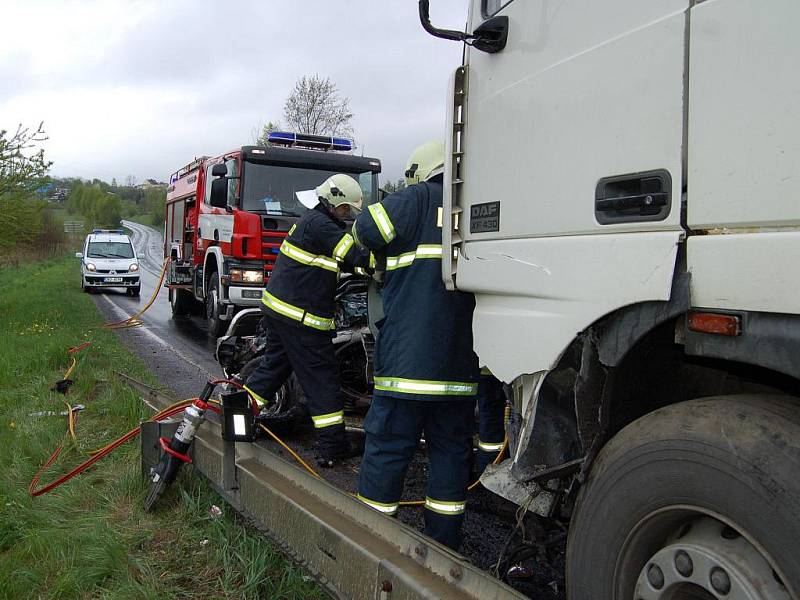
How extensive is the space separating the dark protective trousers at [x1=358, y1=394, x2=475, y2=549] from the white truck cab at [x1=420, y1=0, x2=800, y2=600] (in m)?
0.62

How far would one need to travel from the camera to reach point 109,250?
789 inches

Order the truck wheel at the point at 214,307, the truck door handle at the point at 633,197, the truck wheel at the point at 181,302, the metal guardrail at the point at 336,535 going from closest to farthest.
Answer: the truck door handle at the point at 633,197
the metal guardrail at the point at 336,535
the truck wheel at the point at 214,307
the truck wheel at the point at 181,302

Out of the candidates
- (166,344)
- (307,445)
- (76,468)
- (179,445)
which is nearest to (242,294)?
(166,344)

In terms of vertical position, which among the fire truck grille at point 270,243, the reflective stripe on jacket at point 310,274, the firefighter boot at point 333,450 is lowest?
the firefighter boot at point 333,450

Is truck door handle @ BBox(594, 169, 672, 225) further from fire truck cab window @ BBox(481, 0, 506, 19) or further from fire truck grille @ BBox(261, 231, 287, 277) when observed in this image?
fire truck grille @ BBox(261, 231, 287, 277)

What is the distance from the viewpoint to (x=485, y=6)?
7.84ft

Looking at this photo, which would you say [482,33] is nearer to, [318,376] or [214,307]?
[318,376]

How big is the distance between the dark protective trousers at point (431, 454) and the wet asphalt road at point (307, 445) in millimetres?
272

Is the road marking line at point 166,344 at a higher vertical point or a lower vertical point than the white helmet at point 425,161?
lower

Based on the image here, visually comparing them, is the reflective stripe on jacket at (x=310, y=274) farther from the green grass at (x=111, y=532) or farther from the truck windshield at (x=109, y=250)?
the truck windshield at (x=109, y=250)

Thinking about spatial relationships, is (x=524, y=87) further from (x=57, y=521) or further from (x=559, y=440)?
(x=57, y=521)

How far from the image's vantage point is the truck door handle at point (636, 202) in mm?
1674

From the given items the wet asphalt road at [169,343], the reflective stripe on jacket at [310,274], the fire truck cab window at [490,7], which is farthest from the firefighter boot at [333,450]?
the fire truck cab window at [490,7]

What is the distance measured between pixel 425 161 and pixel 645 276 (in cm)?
160
